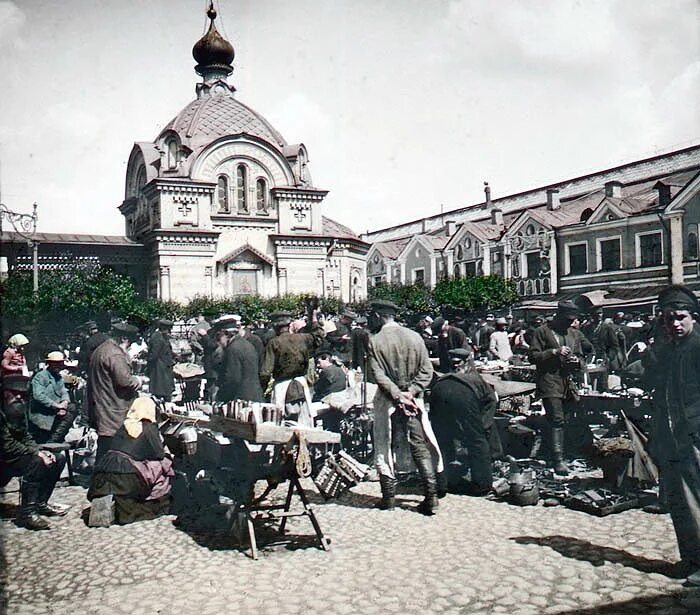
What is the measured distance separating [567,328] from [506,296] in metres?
24.3

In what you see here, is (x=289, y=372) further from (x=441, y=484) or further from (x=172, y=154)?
(x=172, y=154)

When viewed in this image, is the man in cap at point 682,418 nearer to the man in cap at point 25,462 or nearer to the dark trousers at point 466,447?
the dark trousers at point 466,447

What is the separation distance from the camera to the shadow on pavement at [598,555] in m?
4.78

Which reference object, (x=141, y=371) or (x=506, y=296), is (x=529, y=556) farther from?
(x=506, y=296)

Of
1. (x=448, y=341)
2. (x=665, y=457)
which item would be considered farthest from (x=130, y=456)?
(x=448, y=341)

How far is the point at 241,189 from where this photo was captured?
2991 centimetres

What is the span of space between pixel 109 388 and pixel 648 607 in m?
5.81

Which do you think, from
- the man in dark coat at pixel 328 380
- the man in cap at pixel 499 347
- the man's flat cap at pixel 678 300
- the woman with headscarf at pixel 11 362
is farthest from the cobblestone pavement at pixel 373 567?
the man in cap at pixel 499 347

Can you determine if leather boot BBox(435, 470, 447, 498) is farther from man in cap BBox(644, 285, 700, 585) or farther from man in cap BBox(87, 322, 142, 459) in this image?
man in cap BBox(87, 322, 142, 459)

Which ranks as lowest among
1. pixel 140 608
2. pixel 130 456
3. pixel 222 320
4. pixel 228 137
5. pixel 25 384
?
pixel 140 608

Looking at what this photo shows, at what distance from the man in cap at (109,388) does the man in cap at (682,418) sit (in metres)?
5.51

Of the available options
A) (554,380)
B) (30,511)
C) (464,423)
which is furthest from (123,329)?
(554,380)

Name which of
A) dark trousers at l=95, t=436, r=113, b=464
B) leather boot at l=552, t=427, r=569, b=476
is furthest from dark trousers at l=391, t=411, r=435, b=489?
dark trousers at l=95, t=436, r=113, b=464

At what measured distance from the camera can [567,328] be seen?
28.9 feet
